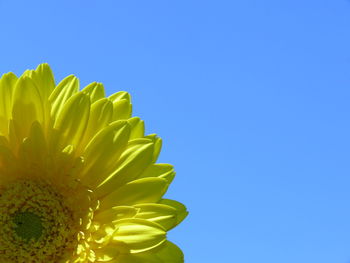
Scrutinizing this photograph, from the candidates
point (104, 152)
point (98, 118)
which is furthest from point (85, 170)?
point (98, 118)

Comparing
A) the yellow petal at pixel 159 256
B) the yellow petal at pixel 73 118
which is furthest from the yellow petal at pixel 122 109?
the yellow petal at pixel 159 256

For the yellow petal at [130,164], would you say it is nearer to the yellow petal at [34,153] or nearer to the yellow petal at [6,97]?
the yellow petal at [34,153]

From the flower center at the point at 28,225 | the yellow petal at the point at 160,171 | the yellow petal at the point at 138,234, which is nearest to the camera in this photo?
the yellow petal at the point at 138,234

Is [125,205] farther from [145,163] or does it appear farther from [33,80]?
[33,80]

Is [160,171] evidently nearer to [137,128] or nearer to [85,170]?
[137,128]

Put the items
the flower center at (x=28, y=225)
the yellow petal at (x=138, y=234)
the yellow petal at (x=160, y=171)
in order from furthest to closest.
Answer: the flower center at (x=28, y=225)
the yellow petal at (x=160, y=171)
the yellow petal at (x=138, y=234)

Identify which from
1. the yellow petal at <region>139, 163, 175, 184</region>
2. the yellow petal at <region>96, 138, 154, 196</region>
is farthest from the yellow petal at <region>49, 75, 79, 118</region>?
the yellow petal at <region>139, 163, 175, 184</region>
